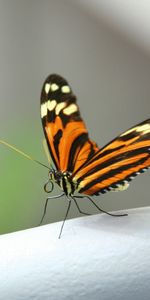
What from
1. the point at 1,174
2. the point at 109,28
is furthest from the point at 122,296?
the point at 109,28

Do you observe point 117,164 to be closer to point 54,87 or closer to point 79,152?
point 79,152

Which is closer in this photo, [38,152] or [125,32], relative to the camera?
[38,152]

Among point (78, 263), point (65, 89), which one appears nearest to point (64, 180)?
point (65, 89)

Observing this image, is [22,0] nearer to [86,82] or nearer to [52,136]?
[86,82]

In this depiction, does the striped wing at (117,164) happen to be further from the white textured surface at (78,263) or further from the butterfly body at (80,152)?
the white textured surface at (78,263)

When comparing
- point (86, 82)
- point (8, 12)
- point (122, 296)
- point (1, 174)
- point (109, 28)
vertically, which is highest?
point (8, 12)

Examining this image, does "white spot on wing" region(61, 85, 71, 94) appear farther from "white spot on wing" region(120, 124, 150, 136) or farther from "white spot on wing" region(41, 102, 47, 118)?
"white spot on wing" region(120, 124, 150, 136)

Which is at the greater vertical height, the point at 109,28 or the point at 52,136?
the point at 109,28

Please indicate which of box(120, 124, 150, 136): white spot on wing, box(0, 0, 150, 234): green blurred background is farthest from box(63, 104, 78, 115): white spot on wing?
box(0, 0, 150, 234): green blurred background
